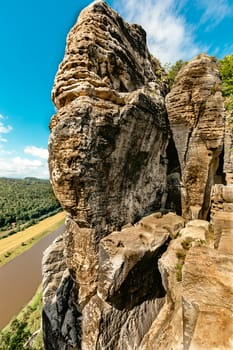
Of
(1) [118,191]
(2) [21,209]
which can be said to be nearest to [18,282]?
(1) [118,191]

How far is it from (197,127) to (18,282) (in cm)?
3189

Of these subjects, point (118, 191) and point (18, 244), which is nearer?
point (118, 191)

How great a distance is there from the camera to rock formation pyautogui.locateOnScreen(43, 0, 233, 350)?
6699mm

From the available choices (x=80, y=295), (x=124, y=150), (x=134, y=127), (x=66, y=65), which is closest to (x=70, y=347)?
(x=80, y=295)

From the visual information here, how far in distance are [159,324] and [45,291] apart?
7.00 meters

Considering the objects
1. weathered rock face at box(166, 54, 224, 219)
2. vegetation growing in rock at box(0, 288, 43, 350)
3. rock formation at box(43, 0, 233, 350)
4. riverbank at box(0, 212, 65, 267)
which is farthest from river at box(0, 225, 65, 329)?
weathered rock face at box(166, 54, 224, 219)

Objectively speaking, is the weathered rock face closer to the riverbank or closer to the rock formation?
the rock formation

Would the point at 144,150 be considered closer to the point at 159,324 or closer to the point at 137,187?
the point at 137,187

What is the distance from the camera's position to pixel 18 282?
28.7 meters

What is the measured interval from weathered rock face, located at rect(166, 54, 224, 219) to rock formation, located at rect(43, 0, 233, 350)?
5cm

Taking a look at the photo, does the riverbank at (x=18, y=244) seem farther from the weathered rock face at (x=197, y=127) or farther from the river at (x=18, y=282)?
the weathered rock face at (x=197, y=127)

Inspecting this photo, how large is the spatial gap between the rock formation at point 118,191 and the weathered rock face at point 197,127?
51mm

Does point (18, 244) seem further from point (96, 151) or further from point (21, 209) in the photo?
point (96, 151)

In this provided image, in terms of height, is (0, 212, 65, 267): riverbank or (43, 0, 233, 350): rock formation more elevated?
(43, 0, 233, 350): rock formation
